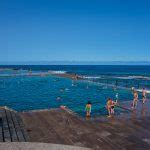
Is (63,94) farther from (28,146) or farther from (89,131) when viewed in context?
(28,146)

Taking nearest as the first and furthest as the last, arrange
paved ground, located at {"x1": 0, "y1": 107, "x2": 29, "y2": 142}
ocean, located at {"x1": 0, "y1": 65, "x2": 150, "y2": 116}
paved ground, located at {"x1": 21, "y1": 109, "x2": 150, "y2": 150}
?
1. paved ground, located at {"x1": 0, "y1": 107, "x2": 29, "y2": 142}
2. paved ground, located at {"x1": 21, "y1": 109, "x2": 150, "y2": 150}
3. ocean, located at {"x1": 0, "y1": 65, "x2": 150, "y2": 116}

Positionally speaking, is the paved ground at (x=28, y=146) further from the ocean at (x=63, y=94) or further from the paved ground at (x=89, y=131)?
the ocean at (x=63, y=94)

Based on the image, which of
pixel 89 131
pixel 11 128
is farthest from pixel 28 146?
pixel 89 131

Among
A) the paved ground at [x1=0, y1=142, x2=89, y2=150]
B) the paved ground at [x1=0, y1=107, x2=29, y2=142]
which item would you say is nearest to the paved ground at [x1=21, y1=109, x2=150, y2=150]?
the paved ground at [x1=0, y1=107, x2=29, y2=142]

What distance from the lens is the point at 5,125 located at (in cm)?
1609

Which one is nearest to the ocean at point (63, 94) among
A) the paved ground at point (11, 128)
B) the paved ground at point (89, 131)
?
the paved ground at point (89, 131)

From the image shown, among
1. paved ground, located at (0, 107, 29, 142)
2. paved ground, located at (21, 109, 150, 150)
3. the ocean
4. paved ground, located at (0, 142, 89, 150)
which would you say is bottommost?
the ocean

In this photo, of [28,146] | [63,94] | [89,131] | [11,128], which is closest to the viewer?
[28,146]

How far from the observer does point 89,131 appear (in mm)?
15844

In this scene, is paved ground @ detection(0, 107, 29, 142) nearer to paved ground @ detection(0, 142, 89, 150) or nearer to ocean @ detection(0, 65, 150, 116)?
paved ground @ detection(0, 142, 89, 150)

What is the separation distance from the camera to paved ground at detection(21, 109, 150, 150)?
13.7 m

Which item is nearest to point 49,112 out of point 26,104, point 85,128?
point 85,128

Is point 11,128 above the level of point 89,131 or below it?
above

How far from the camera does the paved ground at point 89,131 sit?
13740 millimetres
